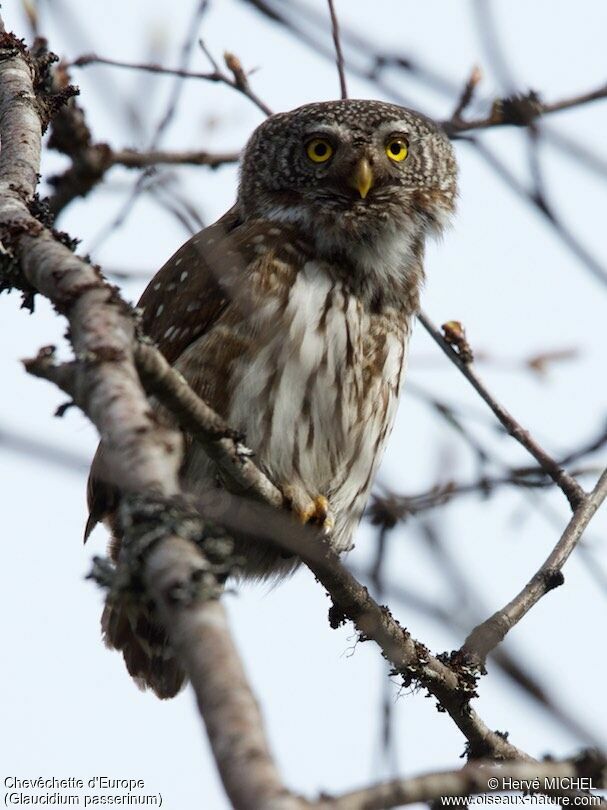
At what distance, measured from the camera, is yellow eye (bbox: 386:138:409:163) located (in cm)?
548

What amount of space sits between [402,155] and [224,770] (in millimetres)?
4539

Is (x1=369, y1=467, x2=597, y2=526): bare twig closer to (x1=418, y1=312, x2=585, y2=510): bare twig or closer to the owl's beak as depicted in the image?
(x1=418, y1=312, x2=585, y2=510): bare twig

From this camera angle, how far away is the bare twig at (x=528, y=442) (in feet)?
13.0

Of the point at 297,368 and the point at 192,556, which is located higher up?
the point at 297,368

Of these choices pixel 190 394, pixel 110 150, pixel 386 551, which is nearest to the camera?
pixel 386 551

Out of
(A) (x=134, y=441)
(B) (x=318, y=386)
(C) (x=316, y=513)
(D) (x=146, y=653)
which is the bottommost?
(A) (x=134, y=441)

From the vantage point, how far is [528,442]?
400 cm

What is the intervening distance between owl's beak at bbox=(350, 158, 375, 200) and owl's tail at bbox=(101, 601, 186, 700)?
2109 millimetres

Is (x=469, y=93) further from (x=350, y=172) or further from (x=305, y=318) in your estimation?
(x=305, y=318)

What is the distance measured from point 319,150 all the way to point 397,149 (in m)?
0.41

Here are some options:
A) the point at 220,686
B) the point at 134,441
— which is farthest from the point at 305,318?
the point at 220,686

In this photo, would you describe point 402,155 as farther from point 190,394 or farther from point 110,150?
point 190,394

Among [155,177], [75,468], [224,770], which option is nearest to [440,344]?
[155,177]

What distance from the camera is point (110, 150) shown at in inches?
231
